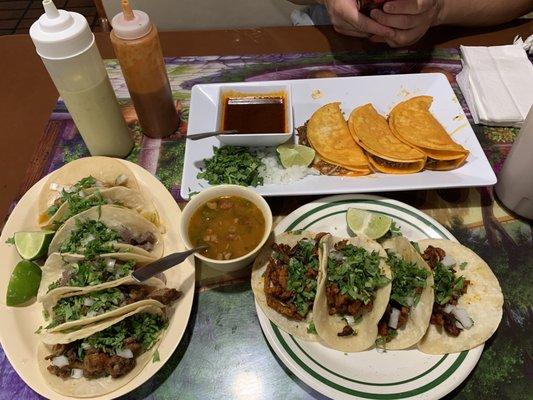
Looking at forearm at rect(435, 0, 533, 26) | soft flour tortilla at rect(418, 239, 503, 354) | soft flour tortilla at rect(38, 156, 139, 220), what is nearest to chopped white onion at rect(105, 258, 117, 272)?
soft flour tortilla at rect(38, 156, 139, 220)

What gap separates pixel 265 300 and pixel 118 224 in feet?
2.71

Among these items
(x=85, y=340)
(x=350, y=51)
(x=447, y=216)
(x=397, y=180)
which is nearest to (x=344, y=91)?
(x=350, y=51)

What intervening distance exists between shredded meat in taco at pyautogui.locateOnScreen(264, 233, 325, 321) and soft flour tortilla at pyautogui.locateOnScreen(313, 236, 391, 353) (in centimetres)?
7

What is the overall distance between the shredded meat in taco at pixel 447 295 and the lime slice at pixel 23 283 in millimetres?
1780

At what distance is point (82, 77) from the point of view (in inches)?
83.1

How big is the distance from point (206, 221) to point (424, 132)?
1.32 m

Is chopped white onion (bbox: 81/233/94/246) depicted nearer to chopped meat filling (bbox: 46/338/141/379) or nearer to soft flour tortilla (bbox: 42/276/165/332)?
soft flour tortilla (bbox: 42/276/165/332)

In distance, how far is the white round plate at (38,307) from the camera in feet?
5.49

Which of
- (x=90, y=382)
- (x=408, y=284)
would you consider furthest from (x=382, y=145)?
(x=90, y=382)

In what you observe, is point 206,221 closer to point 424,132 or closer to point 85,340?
point 85,340

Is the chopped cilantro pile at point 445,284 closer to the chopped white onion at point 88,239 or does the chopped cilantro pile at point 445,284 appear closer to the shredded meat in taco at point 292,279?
the shredded meat in taco at point 292,279

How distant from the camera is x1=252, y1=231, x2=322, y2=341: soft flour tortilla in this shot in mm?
1757

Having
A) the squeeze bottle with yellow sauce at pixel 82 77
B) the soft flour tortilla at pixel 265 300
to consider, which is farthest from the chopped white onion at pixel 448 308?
the squeeze bottle with yellow sauce at pixel 82 77

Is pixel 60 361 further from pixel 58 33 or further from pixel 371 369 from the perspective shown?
pixel 58 33
